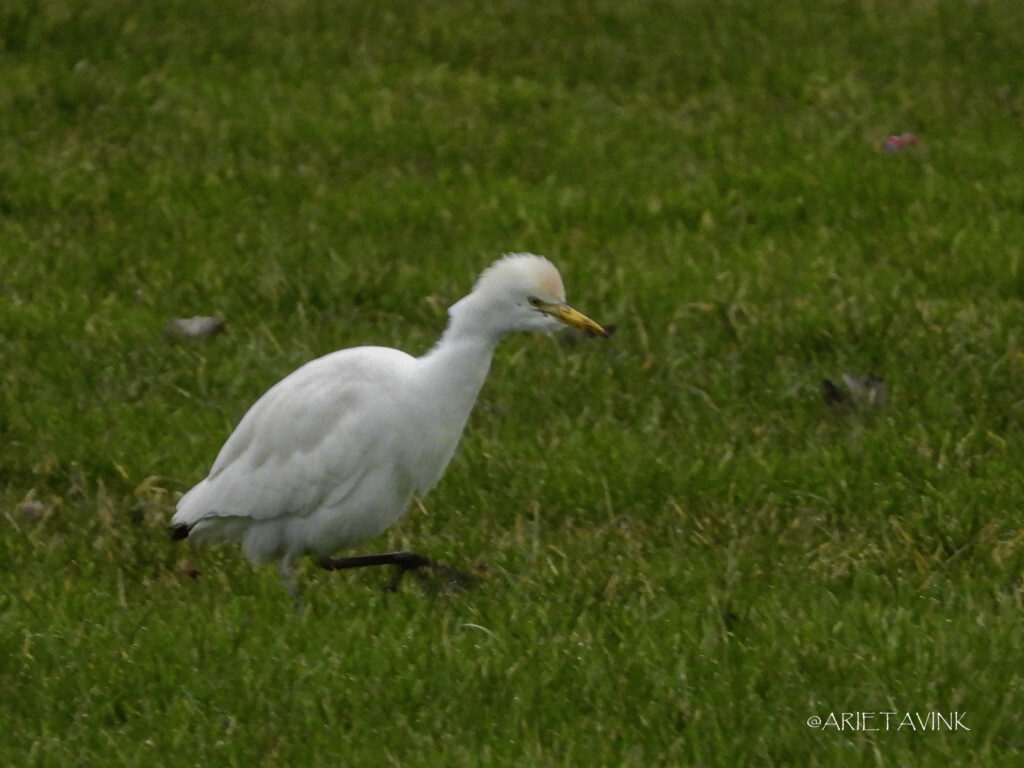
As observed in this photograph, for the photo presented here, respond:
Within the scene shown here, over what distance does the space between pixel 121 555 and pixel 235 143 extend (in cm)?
396

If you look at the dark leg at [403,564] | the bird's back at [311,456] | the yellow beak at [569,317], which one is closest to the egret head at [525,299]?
the yellow beak at [569,317]

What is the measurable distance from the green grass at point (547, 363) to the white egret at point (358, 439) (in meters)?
0.15

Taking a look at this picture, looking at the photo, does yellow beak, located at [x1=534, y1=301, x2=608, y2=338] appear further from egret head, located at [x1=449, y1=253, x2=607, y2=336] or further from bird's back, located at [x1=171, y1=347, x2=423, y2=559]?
bird's back, located at [x1=171, y1=347, x2=423, y2=559]

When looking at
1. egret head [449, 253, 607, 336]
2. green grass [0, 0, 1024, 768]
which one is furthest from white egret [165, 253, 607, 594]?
green grass [0, 0, 1024, 768]

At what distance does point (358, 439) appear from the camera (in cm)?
505

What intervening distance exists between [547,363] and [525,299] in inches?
68.1

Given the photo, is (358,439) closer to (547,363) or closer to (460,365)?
(460,365)

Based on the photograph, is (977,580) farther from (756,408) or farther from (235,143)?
(235,143)

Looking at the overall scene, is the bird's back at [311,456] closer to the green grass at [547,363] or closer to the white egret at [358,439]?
the white egret at [358,439]

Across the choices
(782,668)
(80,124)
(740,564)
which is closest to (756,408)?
(740,564)

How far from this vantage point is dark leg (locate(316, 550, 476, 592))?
197 inches

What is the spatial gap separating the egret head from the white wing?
0.97 ft

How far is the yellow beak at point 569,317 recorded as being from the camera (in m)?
4.95

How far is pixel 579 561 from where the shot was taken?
16.9 ft
